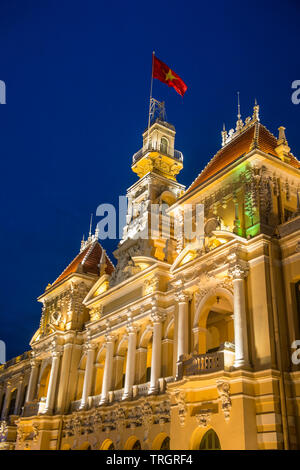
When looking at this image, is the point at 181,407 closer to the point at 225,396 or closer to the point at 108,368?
the point at 225,396

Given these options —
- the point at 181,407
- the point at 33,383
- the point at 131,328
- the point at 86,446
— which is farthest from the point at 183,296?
the point at 33,383

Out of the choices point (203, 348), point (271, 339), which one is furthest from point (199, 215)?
point (271, 339)

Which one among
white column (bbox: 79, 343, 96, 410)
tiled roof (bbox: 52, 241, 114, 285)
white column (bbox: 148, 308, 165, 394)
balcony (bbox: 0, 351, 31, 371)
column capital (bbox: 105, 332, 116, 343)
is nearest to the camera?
white column (bbox: 148, 308, 165, 394)

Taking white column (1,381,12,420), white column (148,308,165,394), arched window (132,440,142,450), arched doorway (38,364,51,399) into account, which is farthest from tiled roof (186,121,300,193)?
white column (1,381,12,420)

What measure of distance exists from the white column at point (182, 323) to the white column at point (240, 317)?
3752 mm

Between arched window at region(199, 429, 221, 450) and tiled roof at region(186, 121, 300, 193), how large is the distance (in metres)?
13.0

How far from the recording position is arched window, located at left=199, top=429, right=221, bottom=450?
2112 centimetres

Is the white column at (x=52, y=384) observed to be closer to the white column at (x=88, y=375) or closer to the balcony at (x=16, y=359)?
the white column at (x=88, y=375)

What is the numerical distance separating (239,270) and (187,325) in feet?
14.8

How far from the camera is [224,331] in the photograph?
2816cm

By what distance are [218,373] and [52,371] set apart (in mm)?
20434

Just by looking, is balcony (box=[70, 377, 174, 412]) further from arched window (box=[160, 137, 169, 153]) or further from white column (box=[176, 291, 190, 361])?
arched window (box=[160, 137, 169, 153])

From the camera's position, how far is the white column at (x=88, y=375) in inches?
1294

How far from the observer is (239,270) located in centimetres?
2217
